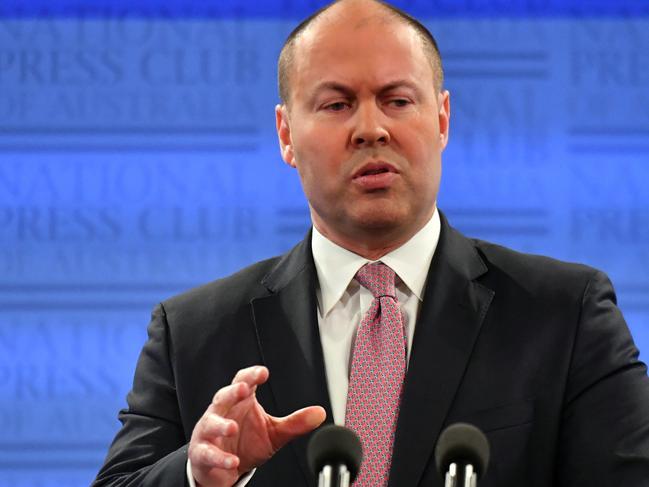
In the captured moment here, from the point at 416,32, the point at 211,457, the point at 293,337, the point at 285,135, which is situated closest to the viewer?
the point at 211,457

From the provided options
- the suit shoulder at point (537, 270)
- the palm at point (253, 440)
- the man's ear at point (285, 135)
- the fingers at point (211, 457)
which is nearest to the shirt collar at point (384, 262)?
the suit shoulder at point (537, 270)

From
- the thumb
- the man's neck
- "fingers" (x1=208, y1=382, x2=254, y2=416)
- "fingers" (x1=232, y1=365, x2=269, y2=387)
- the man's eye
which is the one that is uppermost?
the man's eye

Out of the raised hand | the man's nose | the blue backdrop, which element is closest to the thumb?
the raised hand

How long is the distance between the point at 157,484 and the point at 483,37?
1968 mm

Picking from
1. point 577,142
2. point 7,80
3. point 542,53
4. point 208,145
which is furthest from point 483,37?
point 7,80

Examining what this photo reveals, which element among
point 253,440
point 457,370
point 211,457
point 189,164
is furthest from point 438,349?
point 189,164

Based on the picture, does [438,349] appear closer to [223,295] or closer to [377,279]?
[377,279]

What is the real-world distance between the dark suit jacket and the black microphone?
18.1 inches

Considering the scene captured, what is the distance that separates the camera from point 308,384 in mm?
1896

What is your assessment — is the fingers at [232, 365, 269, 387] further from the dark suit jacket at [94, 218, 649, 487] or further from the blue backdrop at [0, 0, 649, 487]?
the blue backdrop at [0, 0, 649, 487]

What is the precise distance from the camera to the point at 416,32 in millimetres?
2076

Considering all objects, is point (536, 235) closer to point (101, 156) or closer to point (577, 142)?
point (577, 142)

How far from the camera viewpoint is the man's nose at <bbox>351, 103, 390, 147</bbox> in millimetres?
1938

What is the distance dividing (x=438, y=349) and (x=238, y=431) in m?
0.47
